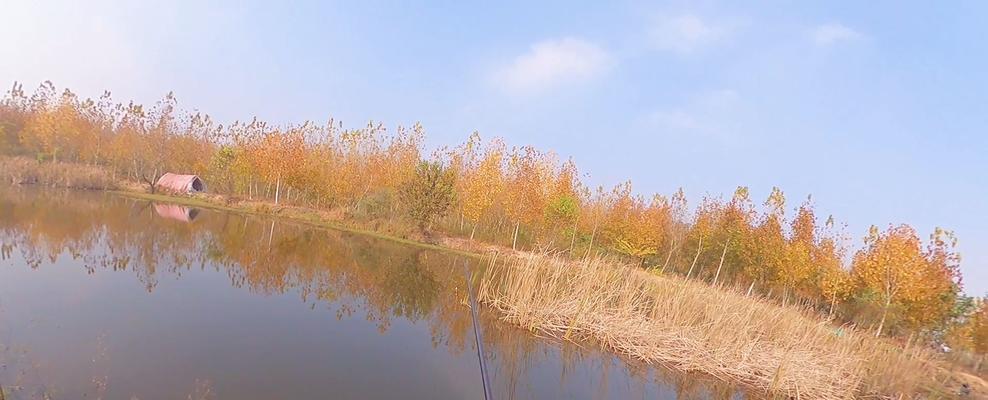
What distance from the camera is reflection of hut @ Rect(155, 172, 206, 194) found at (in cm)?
3823

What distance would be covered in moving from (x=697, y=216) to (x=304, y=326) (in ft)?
103

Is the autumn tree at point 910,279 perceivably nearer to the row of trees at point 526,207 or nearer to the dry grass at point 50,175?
the row of trees at point 526,207

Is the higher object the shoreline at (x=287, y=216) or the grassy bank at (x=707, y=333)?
the grassy bank at (x=707, y=333)

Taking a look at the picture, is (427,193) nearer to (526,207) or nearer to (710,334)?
(526,207)

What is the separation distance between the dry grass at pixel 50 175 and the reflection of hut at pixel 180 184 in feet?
15.0

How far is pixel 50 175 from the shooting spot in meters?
32.1

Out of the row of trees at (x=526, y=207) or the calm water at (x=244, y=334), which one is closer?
the calm water at (x=244, y=334)

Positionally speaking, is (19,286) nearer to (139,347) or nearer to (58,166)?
(139,347)

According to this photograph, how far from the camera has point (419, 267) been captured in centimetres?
1805

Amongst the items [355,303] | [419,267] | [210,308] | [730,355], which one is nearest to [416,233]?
[419,267]

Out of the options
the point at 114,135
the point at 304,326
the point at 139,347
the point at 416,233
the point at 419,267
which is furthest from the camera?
the point at 114,135

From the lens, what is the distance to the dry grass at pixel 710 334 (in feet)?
30.2

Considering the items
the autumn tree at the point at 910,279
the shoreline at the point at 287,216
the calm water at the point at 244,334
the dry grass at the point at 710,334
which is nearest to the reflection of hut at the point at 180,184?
the shoreline at the point at 287,216

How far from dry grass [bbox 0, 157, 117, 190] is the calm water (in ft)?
70.7
